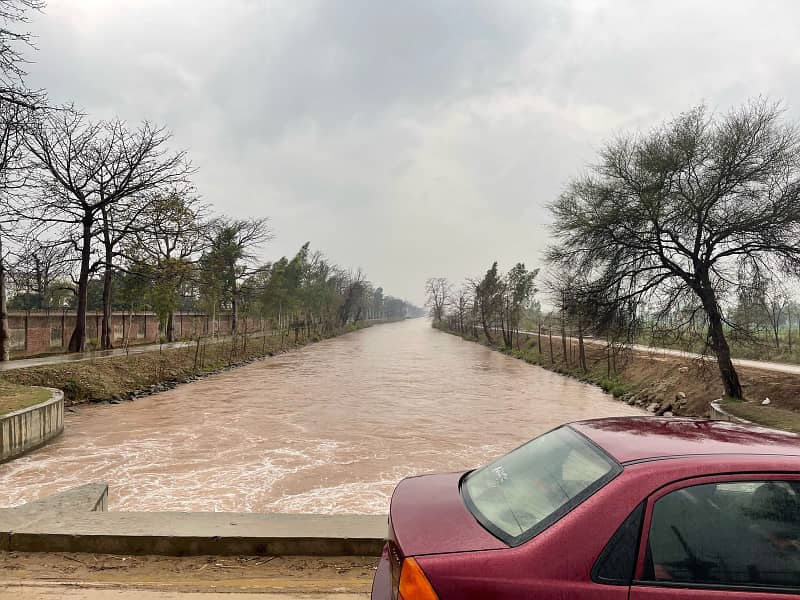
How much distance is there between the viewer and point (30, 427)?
11.3m

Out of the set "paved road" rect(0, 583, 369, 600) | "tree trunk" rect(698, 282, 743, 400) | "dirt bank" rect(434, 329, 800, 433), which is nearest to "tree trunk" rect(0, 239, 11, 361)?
"paved road" rect(0, 583, 369, 600)

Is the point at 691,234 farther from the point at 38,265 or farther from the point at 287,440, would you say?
the point at 38,265

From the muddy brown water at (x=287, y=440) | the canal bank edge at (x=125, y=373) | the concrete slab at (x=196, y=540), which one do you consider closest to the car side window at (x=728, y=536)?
A: the concrete slab at (x=196, y=540)

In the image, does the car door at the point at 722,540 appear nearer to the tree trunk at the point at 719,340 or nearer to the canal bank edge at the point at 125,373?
the tree trunk at the point at 719,340

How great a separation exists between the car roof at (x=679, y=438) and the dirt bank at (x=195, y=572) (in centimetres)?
202

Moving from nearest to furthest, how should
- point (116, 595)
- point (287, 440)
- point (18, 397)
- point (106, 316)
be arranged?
point (116, 595) → point (18, 397) → point (287, 440) → point (106, 316)

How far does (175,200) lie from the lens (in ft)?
90.3

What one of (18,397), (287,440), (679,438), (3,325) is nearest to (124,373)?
(3,325)

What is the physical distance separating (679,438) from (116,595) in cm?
351

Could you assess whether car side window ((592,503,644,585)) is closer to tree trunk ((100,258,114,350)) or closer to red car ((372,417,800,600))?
red car ((372,417,800,600))

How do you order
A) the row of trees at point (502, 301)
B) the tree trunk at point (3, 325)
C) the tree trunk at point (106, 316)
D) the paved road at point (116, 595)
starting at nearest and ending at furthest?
1. the paved road at point (116, 595)
2. the tree trunk at point (3, 325)
3. the tree trunk at point (106, 316)
4. the row of trees at point (502, 301)

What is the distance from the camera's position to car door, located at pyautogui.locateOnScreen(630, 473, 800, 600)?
1901mm

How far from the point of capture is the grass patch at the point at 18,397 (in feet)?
37.6

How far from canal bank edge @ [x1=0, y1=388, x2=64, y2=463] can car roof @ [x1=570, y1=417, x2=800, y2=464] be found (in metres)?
11.9
